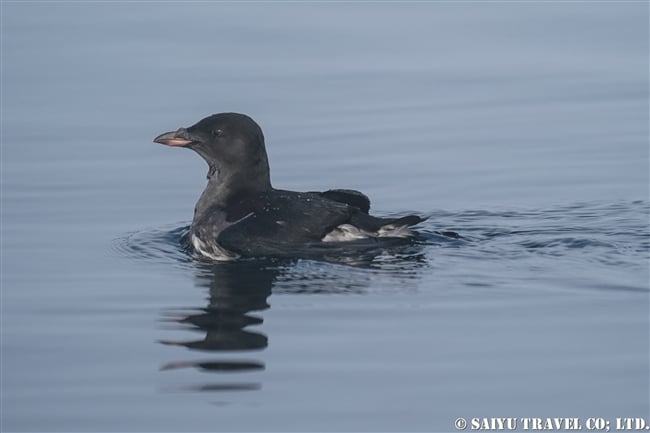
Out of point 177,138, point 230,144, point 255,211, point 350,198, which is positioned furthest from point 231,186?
point 350,198

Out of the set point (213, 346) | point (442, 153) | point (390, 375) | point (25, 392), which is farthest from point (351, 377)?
point (442, 153)

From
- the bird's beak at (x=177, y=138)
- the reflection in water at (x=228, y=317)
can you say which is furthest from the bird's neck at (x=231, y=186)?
the reflection in water at (x=228, y=317)

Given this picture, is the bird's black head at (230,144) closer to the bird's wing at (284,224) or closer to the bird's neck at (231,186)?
the bird's neck at (231,186)

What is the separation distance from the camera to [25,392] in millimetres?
7055

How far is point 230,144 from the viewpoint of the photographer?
10461 mm

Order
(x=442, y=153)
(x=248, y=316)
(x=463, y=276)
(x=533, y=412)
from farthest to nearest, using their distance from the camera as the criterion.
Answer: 1. (x=442, y=153)
2. (x=463, y=276)
3. (x=248, y=316)
4. (x=533, y=412)

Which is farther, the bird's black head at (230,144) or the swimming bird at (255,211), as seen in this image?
the bird's black head at (230,144)

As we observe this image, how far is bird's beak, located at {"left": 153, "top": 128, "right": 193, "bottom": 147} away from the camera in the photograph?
34.0 ft

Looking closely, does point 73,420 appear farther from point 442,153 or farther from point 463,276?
point 442,153

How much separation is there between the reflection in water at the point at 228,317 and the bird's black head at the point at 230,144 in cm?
102

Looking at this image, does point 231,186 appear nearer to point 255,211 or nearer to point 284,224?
point 255,211

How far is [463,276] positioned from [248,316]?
147 cm

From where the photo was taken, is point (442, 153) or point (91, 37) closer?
point (442, 153)

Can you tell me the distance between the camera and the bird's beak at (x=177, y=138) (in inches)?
408
